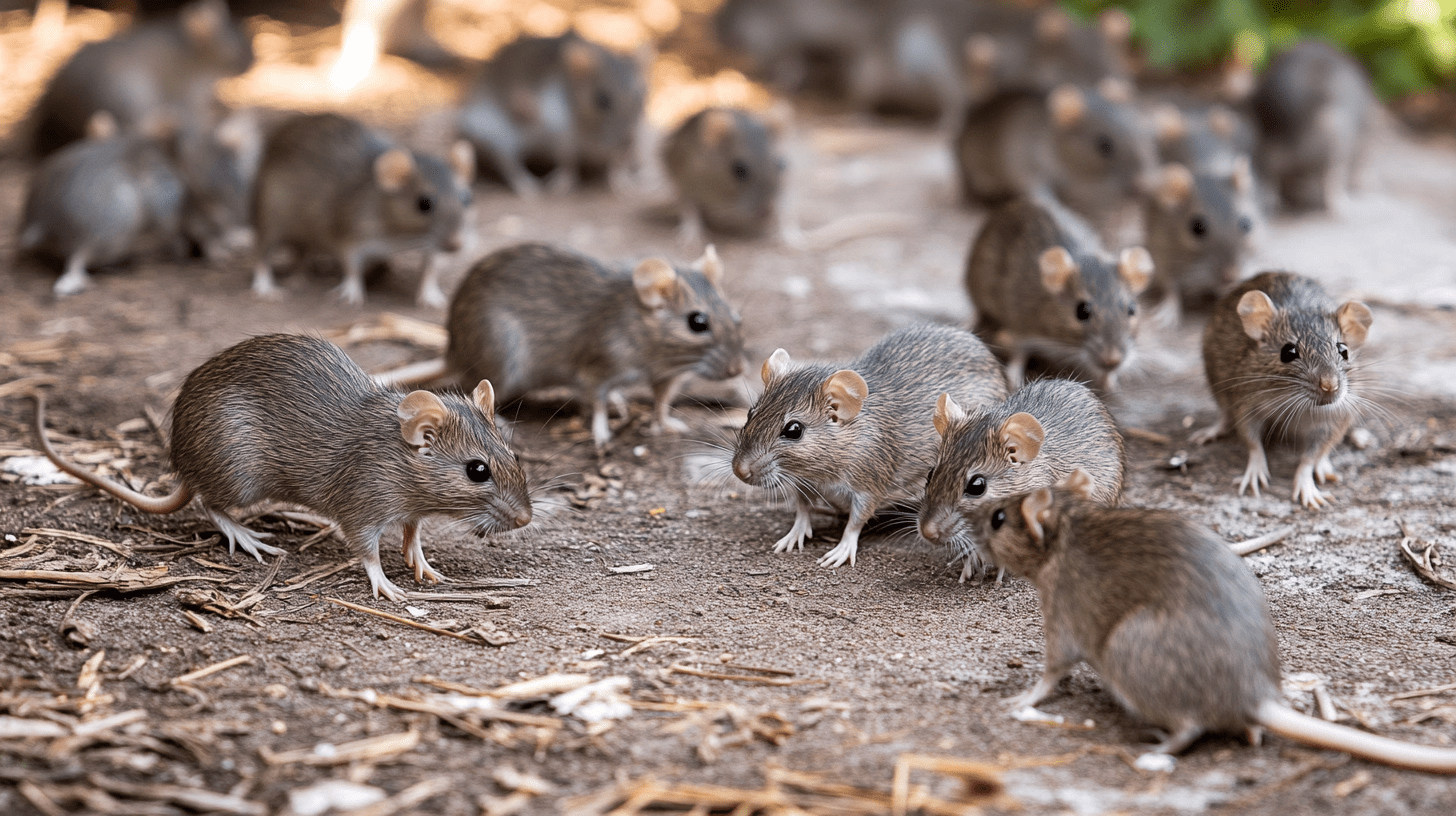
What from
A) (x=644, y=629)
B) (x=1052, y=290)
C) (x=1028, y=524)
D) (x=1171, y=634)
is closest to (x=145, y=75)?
(x=1052, y=290)

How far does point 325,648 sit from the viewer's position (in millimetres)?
4137

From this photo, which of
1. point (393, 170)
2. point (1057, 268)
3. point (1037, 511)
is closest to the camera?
point (1037, 511)

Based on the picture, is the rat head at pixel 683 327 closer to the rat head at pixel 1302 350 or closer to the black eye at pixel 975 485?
the black eye at pixel 975 485

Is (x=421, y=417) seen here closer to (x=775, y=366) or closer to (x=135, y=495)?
(x=135, y=495)

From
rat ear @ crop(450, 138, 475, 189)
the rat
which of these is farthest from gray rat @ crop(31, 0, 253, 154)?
the rat

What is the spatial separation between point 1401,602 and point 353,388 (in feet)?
13.3

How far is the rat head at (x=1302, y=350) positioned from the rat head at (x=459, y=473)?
3.29 meters

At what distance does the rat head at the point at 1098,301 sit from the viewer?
6.20 metres

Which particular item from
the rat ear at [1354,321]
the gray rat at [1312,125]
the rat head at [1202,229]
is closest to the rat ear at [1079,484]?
the rat ear at [1354,321]

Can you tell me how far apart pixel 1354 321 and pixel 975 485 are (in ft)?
6.81

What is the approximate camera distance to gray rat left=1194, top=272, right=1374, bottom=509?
5.33 metres

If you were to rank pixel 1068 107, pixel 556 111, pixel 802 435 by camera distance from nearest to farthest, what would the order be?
1. pixel 802 435
2. pixel 1068 107
3. pixel 556 111

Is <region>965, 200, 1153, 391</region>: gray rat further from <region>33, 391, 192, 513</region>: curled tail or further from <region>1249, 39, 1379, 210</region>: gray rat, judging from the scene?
<region>33, 391, 192, 513</region>: curled tail

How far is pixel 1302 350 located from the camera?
5.36 meters
